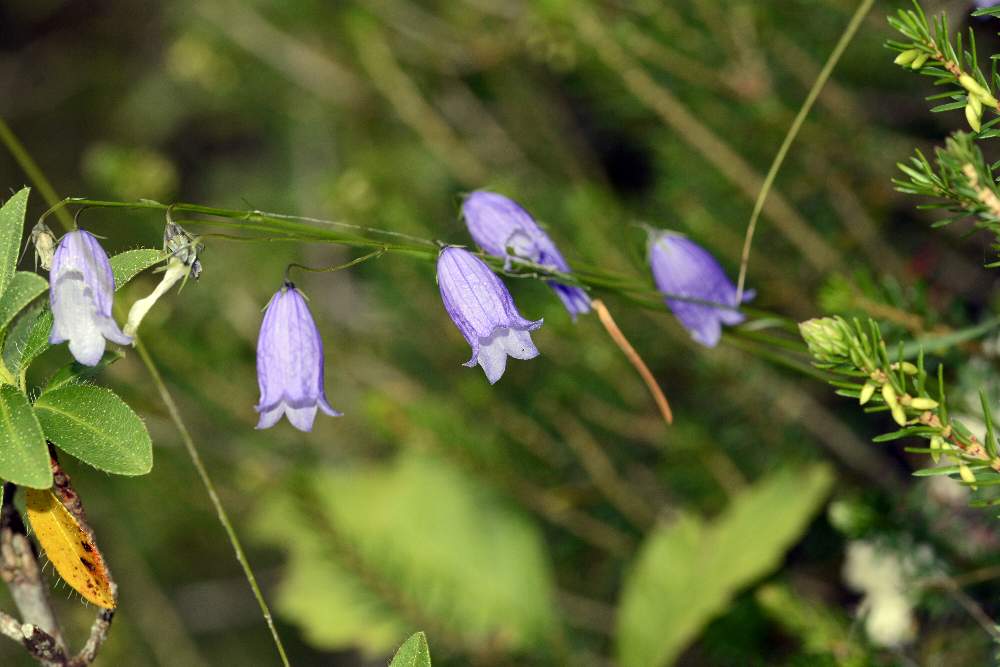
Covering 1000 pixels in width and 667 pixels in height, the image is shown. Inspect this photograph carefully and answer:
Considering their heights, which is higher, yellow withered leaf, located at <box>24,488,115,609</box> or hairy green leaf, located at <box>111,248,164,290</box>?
hairy green leaf, located at <box>111,248,164,290</box>

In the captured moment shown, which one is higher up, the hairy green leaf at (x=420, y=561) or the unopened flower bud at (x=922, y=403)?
the hairy green leaf at (x=420, y=561)

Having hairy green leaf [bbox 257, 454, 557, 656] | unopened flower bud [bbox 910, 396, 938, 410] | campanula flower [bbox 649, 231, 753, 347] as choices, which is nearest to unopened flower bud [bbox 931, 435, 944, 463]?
unopened flower bud [bbox 910, 396, 938, 410]

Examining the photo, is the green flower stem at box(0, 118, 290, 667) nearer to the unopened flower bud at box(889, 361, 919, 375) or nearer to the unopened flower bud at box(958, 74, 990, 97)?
the unopened flower bud at box(889, 361, 919, 375)

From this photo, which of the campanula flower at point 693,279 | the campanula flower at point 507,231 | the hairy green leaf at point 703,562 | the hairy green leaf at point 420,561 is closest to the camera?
the campanula flower at point 507,231

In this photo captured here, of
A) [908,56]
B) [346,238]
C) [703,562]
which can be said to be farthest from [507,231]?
[703,562]

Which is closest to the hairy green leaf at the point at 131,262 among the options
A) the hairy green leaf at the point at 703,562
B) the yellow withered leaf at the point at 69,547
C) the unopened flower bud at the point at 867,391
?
the yellow withered leaf at the point at 69,547

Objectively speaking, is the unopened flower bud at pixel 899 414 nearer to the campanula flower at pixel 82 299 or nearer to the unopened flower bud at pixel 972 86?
the unopened flower bud at pixel 972 86

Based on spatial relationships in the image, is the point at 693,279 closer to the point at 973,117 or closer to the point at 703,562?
the point at 973,117
